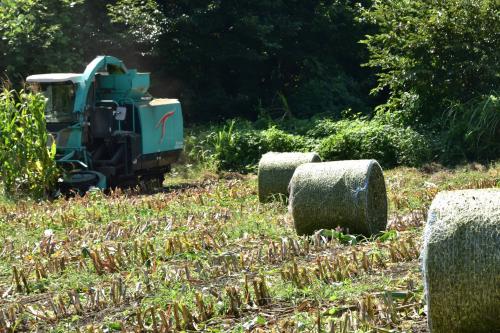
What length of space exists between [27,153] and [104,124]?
5.25 feet

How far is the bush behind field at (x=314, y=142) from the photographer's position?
19559mm

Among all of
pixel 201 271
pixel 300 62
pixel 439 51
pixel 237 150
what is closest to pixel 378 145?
pixel 439 51

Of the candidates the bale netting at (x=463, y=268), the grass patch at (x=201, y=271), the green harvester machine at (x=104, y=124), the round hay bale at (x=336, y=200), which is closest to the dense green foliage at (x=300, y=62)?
the green harvester machine at (x=104, y=124)

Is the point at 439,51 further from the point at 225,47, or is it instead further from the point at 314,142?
the point at 225,47

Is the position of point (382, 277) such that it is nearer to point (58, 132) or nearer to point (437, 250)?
point (437, 250)

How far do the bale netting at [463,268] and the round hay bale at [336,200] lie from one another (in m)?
3.95

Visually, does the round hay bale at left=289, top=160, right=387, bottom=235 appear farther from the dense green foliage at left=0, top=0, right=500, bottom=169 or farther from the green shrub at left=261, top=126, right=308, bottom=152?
the green shrub at left=261, top=126, right=308, bottom=152

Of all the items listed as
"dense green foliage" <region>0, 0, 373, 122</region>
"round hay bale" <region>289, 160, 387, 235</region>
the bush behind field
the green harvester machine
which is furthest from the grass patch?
"dense green foliage" <region>0, 0, 373, 122</region>

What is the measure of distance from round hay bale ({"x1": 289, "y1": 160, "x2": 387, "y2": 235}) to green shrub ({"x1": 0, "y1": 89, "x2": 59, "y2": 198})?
652cm

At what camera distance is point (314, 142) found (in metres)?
21.2

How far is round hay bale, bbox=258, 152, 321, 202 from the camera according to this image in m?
13.3

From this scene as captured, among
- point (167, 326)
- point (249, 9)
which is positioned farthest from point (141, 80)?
point (167, 326)

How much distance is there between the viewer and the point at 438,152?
62.8 ft

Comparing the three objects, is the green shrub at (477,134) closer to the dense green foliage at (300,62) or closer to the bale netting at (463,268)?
the dense green foliage at (300,62)
